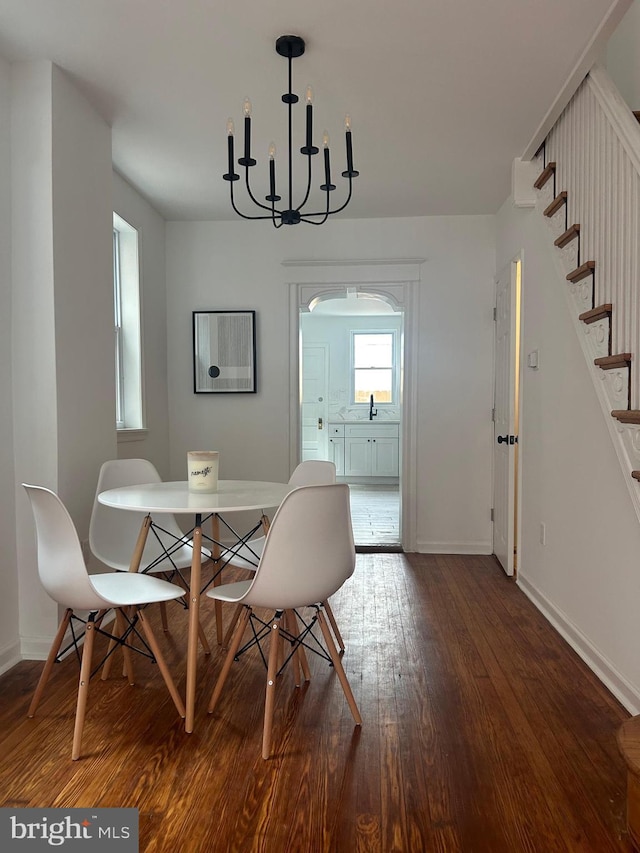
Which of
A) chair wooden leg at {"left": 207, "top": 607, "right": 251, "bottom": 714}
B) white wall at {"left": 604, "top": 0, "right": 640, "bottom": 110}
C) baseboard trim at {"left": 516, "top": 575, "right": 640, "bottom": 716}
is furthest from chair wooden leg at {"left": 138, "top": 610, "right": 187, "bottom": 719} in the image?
white wall at {"left": 604, "top": 0, "right": 640, "bottom": 110}

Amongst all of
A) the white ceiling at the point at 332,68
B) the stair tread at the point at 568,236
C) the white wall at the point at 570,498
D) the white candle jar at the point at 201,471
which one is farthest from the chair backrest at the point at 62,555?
the stair tread at the point at 568,236

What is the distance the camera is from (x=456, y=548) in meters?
5.05

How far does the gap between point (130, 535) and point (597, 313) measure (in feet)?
7.67

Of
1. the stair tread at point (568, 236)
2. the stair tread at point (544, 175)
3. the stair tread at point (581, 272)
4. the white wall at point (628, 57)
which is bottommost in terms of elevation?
the stair tread at point (581, 272)

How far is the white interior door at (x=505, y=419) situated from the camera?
4336mm

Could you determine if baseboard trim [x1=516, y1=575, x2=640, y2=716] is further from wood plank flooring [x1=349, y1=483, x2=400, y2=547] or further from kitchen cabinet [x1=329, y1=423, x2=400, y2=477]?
kitchen cabinet [x1=329, y1=423, x2=400, y2=477]

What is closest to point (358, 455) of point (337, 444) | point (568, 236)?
point (337, 444)

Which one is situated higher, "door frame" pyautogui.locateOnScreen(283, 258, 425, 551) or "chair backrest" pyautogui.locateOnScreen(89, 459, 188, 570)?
"door frame" pyautogui.locateOnScreen(283, 258, 425, 551)

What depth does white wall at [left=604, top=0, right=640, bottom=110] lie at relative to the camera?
284 centimetres

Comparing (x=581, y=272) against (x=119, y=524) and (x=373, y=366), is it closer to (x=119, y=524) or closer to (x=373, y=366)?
(x=119, y=524)

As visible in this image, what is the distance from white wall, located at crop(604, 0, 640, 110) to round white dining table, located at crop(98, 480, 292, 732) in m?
2.41

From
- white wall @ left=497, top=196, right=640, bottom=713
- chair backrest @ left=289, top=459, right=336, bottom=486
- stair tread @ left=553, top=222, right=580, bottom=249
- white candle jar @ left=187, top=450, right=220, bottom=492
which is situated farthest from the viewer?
chair backrest @ left=289, top=459, right=336, bottom=486

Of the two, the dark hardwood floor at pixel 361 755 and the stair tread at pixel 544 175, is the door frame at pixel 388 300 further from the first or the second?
the dark hardwood floor at pixel 361 755

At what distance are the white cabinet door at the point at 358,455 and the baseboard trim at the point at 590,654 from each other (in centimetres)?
528
